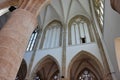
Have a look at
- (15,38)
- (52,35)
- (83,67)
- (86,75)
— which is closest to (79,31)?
(52,35)

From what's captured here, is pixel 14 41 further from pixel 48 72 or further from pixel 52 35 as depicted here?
pixel 52 35

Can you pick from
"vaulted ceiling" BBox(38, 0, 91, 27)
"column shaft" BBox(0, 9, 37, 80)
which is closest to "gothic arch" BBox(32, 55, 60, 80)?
"vaulted ceiling" BBox(38, 0, 91, 27)

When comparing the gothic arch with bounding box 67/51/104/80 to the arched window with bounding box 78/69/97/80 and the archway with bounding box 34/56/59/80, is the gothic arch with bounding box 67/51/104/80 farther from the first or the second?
the archway with bounding box 34/56/59/80

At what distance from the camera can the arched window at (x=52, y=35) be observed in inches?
567

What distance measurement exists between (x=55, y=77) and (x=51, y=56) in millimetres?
2153

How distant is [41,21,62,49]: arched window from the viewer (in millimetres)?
14404

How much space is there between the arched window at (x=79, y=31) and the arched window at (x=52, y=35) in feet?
3.42

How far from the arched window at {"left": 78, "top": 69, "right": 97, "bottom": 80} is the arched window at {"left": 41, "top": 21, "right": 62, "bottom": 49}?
9.76 feet

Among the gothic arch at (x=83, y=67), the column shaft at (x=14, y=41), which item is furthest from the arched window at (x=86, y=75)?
the column shaft at (x=14, y=41)

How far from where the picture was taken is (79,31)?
48.9ft

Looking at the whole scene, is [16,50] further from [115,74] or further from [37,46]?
[37,46]

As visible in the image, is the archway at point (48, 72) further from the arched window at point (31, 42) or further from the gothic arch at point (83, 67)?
the arched window at point (31, 42)

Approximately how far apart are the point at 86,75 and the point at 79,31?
12.3 ft

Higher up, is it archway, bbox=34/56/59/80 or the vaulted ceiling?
the vaulted ceiling
